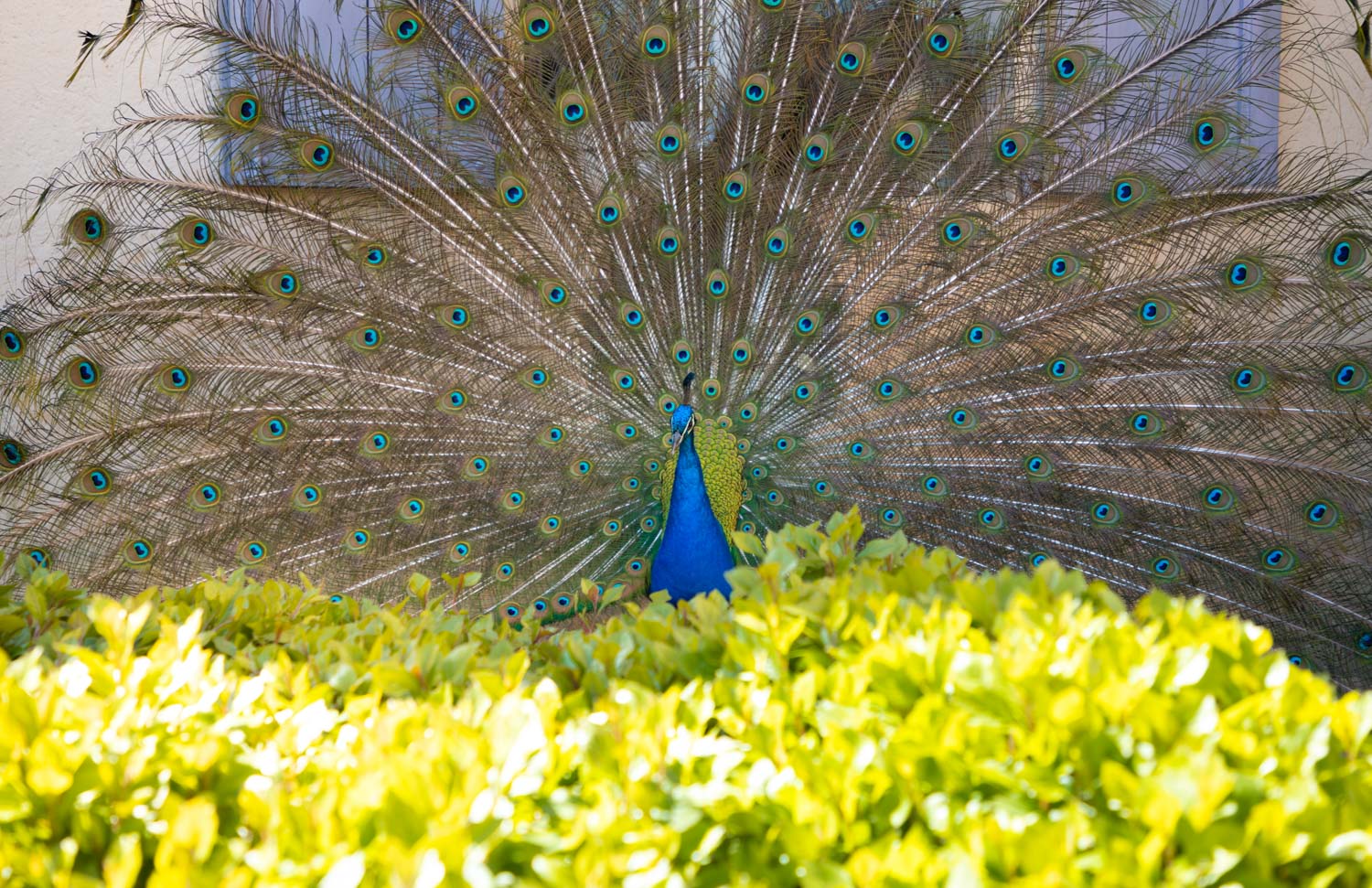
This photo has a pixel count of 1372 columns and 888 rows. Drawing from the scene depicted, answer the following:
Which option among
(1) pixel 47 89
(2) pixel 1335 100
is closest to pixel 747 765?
(1) pixel 47 89

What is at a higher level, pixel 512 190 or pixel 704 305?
pixel 512 190

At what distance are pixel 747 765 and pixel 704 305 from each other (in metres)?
2.79

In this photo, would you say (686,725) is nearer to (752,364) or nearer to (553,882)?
(553,882)

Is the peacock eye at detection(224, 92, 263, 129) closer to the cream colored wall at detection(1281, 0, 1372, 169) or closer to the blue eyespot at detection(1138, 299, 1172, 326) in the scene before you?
the blue eyespot at detection(1138, 299, 1172, 326)

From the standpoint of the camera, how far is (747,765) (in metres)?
0.98

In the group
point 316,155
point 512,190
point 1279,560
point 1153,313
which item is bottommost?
point 1279,560

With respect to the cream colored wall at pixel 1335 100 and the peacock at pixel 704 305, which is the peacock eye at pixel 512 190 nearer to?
the peacock at pixel 704 305

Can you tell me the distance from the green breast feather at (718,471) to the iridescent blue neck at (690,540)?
0.28 m

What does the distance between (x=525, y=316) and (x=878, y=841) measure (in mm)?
2867

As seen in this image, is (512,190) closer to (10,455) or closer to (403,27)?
(403,27)

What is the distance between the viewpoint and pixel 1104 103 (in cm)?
310

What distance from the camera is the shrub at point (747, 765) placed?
0.79 meters

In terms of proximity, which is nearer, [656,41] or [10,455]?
[10,455]

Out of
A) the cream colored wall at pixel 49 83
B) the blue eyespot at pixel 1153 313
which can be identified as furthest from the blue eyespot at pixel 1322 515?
the cream colored wall at pixel 49 83
